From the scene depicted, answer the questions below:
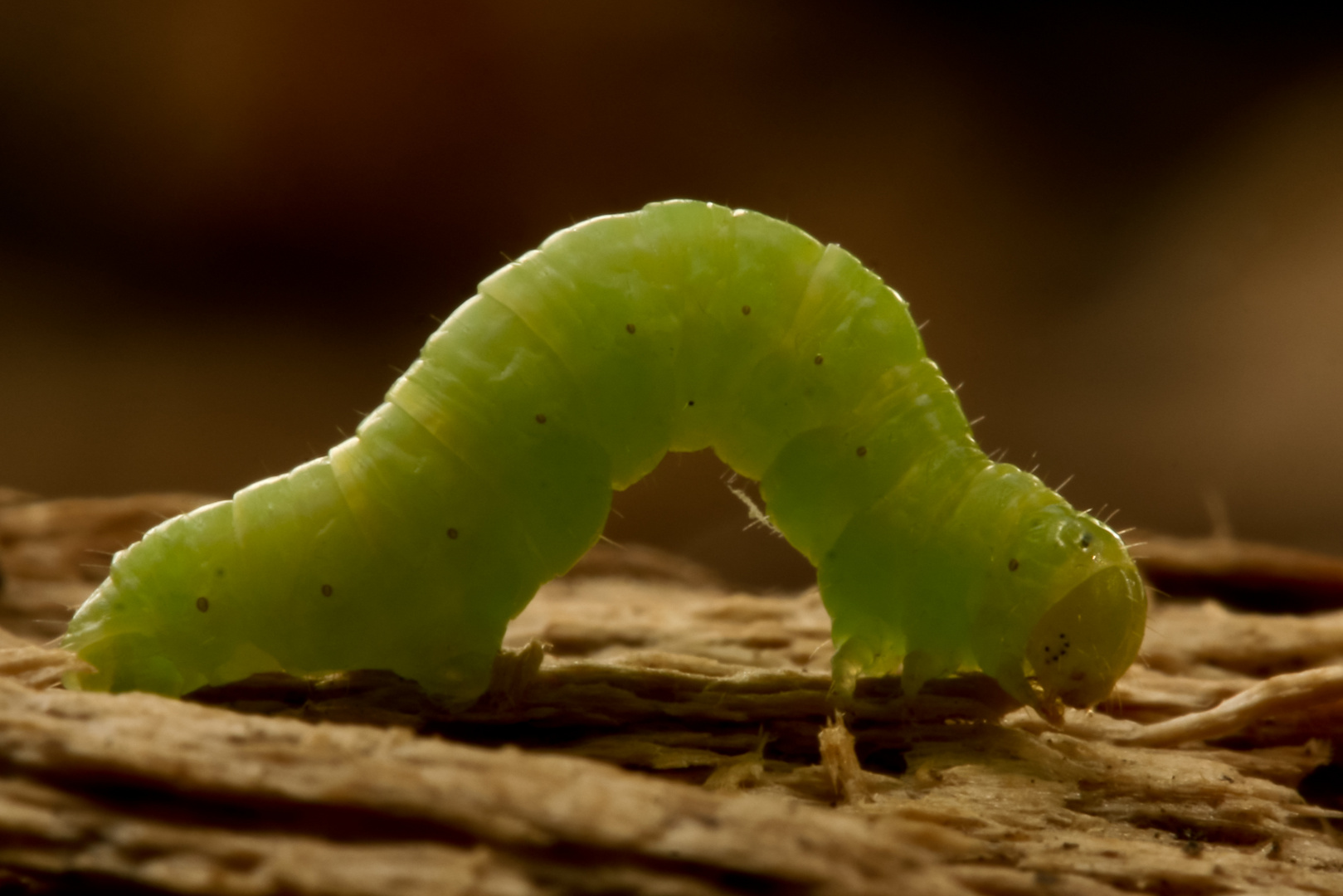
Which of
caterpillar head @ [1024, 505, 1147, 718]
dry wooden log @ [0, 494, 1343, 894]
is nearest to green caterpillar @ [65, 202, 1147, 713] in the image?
caterpillar head @ [1024, 505, 1147, 718]

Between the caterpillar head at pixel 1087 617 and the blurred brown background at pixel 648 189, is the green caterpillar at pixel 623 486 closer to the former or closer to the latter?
the caterpillar head at pixel 1087 617

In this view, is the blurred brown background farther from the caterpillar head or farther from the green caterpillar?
the caterpillar head

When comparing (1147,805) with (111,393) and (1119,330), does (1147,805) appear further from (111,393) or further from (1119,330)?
(111,393)

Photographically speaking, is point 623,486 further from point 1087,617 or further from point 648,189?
point 648,189

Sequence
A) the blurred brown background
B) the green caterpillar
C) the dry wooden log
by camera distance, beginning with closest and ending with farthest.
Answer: the dry wooden log
the green caterpillar
the blurred brown background

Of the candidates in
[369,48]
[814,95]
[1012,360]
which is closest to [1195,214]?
[1012,360]

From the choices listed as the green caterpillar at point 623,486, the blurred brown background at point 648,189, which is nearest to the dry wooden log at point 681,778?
the green caterpillar at point 623,486

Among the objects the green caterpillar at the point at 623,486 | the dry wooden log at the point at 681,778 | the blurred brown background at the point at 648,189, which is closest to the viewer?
the dry wooden log at the point at 681,778
